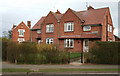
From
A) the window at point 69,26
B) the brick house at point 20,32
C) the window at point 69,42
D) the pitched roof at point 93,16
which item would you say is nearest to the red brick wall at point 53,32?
the window at point 69,26

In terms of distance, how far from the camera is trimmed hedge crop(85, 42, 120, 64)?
13344 mm

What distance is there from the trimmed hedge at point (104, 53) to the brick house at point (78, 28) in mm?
8863

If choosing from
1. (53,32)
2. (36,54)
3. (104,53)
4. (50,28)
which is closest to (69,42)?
(53,32)

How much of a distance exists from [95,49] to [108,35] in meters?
13.1

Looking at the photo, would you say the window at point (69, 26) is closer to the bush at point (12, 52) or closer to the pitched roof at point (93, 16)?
the pitched roof at point (93, 16)

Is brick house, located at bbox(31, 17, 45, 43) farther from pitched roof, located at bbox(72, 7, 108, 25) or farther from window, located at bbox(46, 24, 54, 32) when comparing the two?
pitched roof, located at bbox(72, 7, 108, 25)

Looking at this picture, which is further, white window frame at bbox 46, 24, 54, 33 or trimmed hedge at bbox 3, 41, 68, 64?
white window frame at bbox 46, 24, 54, 33

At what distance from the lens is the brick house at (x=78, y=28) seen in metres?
23.5

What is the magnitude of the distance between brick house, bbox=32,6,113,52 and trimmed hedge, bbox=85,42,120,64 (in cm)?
886

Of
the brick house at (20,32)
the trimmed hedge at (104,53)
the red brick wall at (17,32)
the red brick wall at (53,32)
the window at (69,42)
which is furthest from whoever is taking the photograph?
the brick house at (20,32)

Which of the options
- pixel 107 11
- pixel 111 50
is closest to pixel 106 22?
pixel 107 11

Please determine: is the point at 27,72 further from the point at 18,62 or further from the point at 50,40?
the point at 50,40

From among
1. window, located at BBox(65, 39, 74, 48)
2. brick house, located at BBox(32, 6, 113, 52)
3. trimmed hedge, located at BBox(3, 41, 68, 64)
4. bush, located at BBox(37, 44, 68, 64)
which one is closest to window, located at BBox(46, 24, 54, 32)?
brick house, located at BBox(32, 6, 113, 52)

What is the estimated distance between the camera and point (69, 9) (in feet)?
86.9
